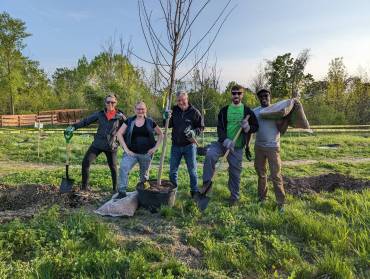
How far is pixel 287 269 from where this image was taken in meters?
3.62

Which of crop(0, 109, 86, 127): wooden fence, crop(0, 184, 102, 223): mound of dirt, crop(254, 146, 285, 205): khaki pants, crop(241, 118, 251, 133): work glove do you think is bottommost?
crop(0, 184, 102, 223): mound of dirt

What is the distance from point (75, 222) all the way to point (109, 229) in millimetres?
367

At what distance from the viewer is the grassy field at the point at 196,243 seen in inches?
135

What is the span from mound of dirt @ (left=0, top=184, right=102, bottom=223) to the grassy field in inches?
19.7

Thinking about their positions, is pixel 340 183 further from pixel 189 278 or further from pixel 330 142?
pixel 330 142

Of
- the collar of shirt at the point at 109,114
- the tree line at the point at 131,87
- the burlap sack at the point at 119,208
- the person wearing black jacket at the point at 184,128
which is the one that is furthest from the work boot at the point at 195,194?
the tree line at the point at 131,87

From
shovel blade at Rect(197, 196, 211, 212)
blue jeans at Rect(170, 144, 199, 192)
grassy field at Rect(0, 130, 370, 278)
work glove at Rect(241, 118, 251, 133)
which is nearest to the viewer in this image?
grassy field at Rect(0, 130, 370, 278)

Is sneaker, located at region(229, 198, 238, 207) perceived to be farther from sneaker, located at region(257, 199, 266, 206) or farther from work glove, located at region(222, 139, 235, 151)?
work glove, located at region(222, 139, 235, 151)

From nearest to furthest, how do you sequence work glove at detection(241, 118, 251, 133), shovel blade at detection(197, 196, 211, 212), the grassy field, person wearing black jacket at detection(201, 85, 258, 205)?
1. the grassy field
2. shovel blade at detection(197, 196, 211, 212)
3. work glove at detection(241, 118, 251, 133)
4. person wearing black jacket at detection(201, 85, 258, 205)

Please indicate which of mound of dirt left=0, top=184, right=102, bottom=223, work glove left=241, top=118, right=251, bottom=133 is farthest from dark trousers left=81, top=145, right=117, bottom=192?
work glove left=241, top=118, right=251, bottom=133

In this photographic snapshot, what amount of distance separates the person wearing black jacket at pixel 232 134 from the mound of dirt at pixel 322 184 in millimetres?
1572

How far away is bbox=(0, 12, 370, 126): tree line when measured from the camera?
29.8 metres

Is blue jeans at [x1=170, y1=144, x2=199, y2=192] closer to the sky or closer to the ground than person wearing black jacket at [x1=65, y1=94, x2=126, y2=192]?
closer to the ground

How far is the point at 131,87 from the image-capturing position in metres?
28.5
